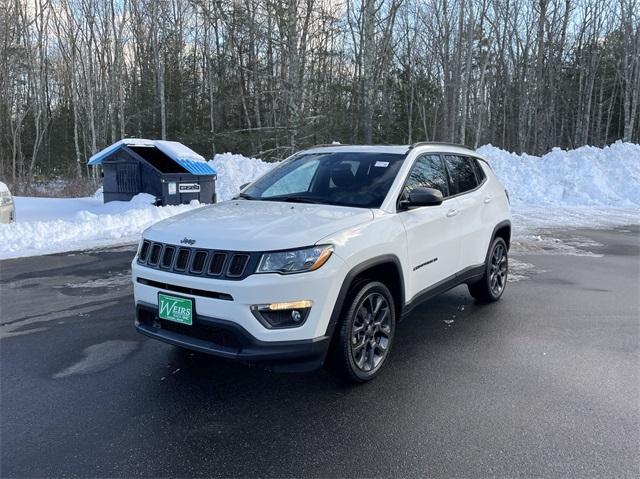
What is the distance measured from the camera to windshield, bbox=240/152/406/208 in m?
4.37

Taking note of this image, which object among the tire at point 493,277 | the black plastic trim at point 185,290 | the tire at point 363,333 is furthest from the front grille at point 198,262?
the tire at point 493,277

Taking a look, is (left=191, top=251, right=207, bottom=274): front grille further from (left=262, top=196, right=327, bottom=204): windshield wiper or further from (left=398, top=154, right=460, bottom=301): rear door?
(left=398, top=154, right=460, bottom=301): rear door

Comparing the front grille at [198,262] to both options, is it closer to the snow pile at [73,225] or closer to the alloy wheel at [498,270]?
the alloy wheel at [498,270]

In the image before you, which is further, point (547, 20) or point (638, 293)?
point (547, 20)

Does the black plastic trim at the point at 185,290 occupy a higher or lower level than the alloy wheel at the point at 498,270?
higher

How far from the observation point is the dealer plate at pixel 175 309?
11.2 ft

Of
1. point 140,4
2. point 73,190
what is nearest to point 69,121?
point 140,4

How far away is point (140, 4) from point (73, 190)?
57.8ft

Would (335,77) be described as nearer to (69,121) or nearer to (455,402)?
(69,121)

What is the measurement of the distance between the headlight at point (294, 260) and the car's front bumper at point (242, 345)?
43 cm

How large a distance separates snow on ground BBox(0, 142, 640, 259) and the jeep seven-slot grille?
626cm

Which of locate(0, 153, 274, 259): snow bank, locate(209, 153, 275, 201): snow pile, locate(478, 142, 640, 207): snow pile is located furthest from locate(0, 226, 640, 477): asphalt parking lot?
locate(478, 142, 640, 207): snow pile

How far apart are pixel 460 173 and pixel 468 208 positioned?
433mm

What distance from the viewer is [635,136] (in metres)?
35.0
